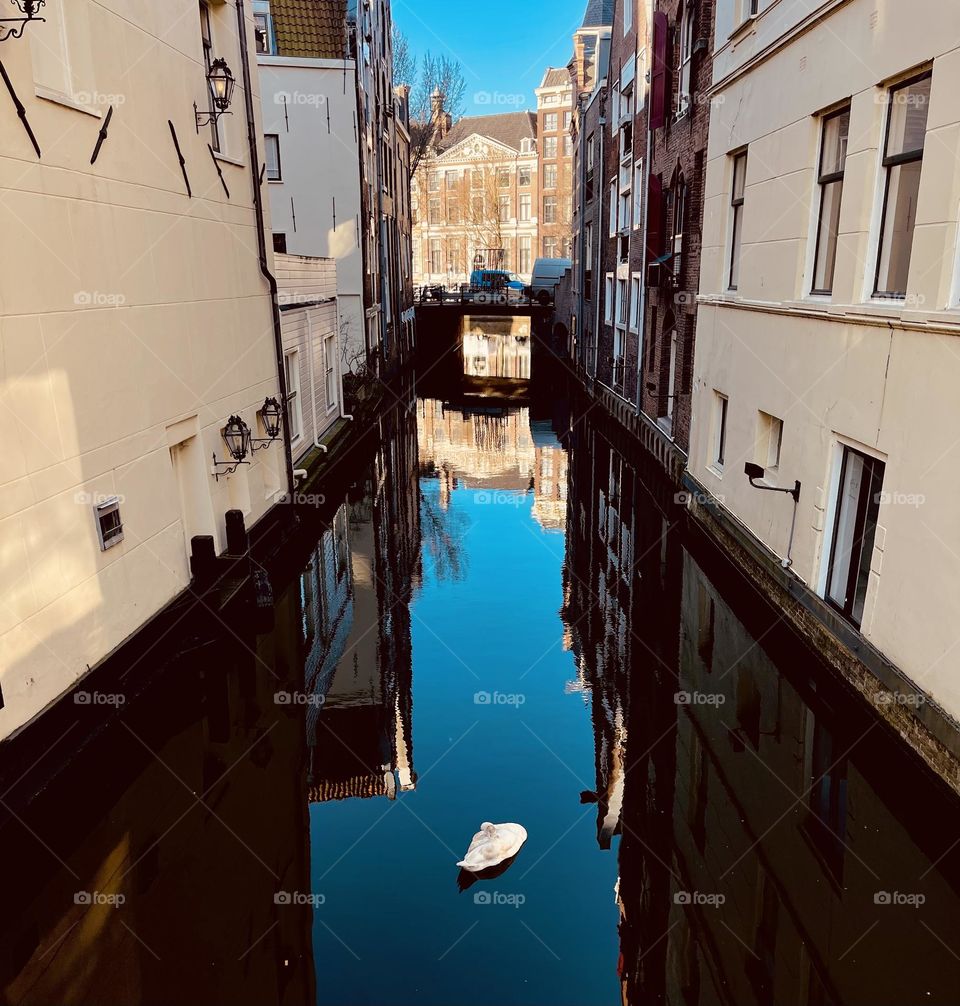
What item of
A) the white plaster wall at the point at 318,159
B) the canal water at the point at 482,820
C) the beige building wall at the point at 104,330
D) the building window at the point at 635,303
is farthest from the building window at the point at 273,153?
the canal water at the point at 482,820

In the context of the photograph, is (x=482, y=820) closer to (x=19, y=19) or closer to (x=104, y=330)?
(x=104, y=330)

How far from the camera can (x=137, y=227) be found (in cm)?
761

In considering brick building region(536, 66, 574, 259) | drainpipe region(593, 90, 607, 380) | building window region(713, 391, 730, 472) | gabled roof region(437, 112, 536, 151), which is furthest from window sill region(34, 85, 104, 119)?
gabled roof region(437, 112, 536, 151)

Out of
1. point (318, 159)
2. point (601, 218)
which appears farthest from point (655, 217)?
point (318, 159)

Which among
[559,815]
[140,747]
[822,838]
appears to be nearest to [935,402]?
[822,838]

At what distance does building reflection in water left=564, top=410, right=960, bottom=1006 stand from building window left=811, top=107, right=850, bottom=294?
403 centimetres

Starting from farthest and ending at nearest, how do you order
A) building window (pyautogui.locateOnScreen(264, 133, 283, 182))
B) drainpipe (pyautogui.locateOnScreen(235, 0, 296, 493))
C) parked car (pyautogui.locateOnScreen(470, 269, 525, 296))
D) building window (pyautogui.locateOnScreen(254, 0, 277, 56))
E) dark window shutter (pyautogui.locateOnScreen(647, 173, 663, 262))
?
parked car (pyautogui.locateOnScreen(470, 269, 525, 296)), building window (pyautogui.locateOnScreen(264, 133, 283, 182)), building window (pyautogui.locateOnScreen(254, 0, 277, 56)), dark window shutter (pyautogui.locateOnScreen(647, 173, 663, 262)), drainpipe (pyautogui.locateOnScreen(235, 0, 296, 493))

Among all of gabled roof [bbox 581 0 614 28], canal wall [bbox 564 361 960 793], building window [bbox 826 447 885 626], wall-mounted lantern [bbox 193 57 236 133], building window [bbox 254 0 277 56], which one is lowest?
canal wall [bbox 564 361 960 793]

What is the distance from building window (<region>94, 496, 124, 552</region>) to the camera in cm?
692

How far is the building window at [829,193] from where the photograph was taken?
8266 mm

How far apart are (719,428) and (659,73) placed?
30.3 ft

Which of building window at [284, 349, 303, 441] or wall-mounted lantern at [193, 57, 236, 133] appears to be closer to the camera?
wall-mounted lantern at [193, 57, 236, 133]

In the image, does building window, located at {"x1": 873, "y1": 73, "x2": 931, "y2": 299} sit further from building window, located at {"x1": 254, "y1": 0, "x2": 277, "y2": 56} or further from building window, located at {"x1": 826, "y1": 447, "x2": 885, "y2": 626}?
building window, located at {"x1": 254, "y1": 0, "x2": 277, "y2": 56}

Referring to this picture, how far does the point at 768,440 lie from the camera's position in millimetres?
10445
